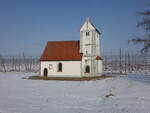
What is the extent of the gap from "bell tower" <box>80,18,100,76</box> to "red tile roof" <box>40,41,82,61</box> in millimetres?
1343

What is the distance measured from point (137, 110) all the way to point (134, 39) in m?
12.4

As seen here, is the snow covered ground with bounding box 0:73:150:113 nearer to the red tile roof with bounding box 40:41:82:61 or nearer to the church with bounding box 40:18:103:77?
the church with bounding box 40:18:103:77

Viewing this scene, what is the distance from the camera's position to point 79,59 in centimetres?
3559

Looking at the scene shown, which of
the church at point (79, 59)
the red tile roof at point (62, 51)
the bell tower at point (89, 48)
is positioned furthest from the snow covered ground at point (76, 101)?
the red tile roof at point (62, 51)

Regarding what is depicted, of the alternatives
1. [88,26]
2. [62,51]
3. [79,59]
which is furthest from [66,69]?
[88,26]

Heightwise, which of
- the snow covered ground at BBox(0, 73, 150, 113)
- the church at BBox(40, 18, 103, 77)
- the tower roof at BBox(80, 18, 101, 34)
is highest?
the tower roof at BBox(80, 18, 101, 34)

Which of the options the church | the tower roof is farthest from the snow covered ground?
the tower roof

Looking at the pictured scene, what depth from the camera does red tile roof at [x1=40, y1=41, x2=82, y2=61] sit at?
3653 cm

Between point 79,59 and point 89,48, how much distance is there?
291 cm

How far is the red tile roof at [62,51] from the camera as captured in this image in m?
36.5

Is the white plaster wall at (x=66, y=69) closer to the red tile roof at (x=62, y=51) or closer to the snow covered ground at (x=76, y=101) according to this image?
the red tile roof at (x=62, y=51)

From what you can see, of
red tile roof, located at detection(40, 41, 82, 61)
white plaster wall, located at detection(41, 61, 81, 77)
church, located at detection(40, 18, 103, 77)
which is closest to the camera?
white plaster wall, located at detection(41, 61, 81, 77)

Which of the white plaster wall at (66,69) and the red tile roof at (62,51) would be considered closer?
the white plaster wall at (66,69)

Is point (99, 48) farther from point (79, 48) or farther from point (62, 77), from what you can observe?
point (62, 77)
